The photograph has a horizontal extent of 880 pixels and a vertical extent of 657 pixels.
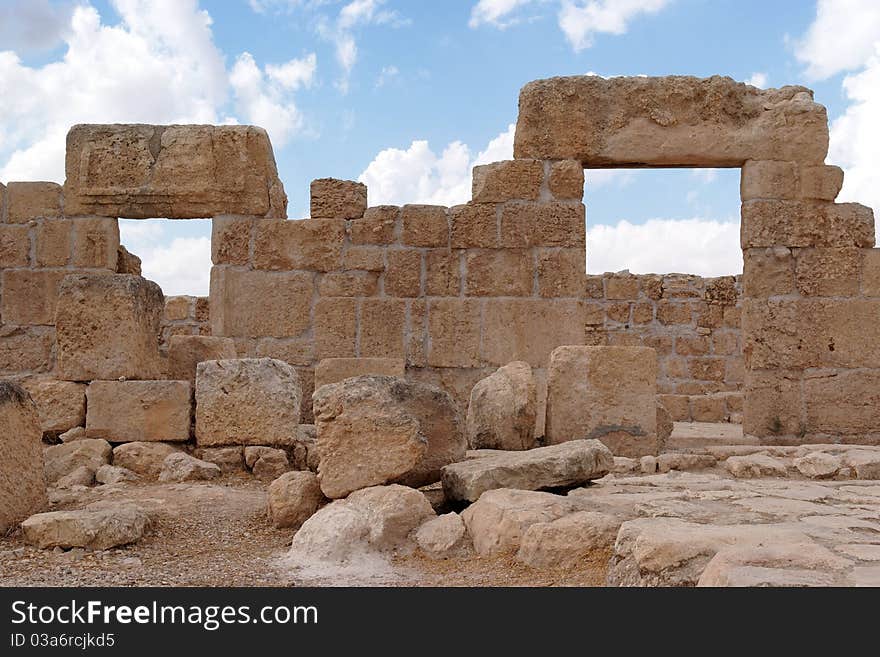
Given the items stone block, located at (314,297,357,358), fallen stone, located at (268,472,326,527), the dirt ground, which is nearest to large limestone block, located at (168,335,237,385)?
stone block, located at (314,297,357,358)

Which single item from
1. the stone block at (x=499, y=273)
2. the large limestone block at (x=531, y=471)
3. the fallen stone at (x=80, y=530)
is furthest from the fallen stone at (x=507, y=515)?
the stone block at (x=499, y=273)

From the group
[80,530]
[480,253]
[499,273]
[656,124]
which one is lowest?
[80,530]

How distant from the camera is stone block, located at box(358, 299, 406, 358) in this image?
746cm

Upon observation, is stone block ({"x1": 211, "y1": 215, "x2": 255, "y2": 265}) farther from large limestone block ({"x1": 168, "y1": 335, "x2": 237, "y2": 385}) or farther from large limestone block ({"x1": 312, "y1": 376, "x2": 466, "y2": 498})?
large limestone block ({"x1": 312, "y1": 376, "x2": 466, "y2": 498})

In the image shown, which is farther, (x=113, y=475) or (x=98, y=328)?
(x=98, y=328)

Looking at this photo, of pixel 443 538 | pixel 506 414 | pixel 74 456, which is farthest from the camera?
pixel 74 456

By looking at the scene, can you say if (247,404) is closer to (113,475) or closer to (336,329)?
(113,475)

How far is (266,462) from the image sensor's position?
18.4 ft

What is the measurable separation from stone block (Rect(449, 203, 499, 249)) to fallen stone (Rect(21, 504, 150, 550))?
413 centimetres

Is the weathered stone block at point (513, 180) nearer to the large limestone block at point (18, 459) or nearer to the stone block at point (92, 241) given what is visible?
the stone block at point (92, 241)

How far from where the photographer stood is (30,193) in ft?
26.3

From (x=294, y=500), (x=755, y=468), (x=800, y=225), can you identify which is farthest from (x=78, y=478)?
(x=800, y=225)

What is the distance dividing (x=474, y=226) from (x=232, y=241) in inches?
83.4

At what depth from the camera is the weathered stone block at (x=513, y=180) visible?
738 centimetres
